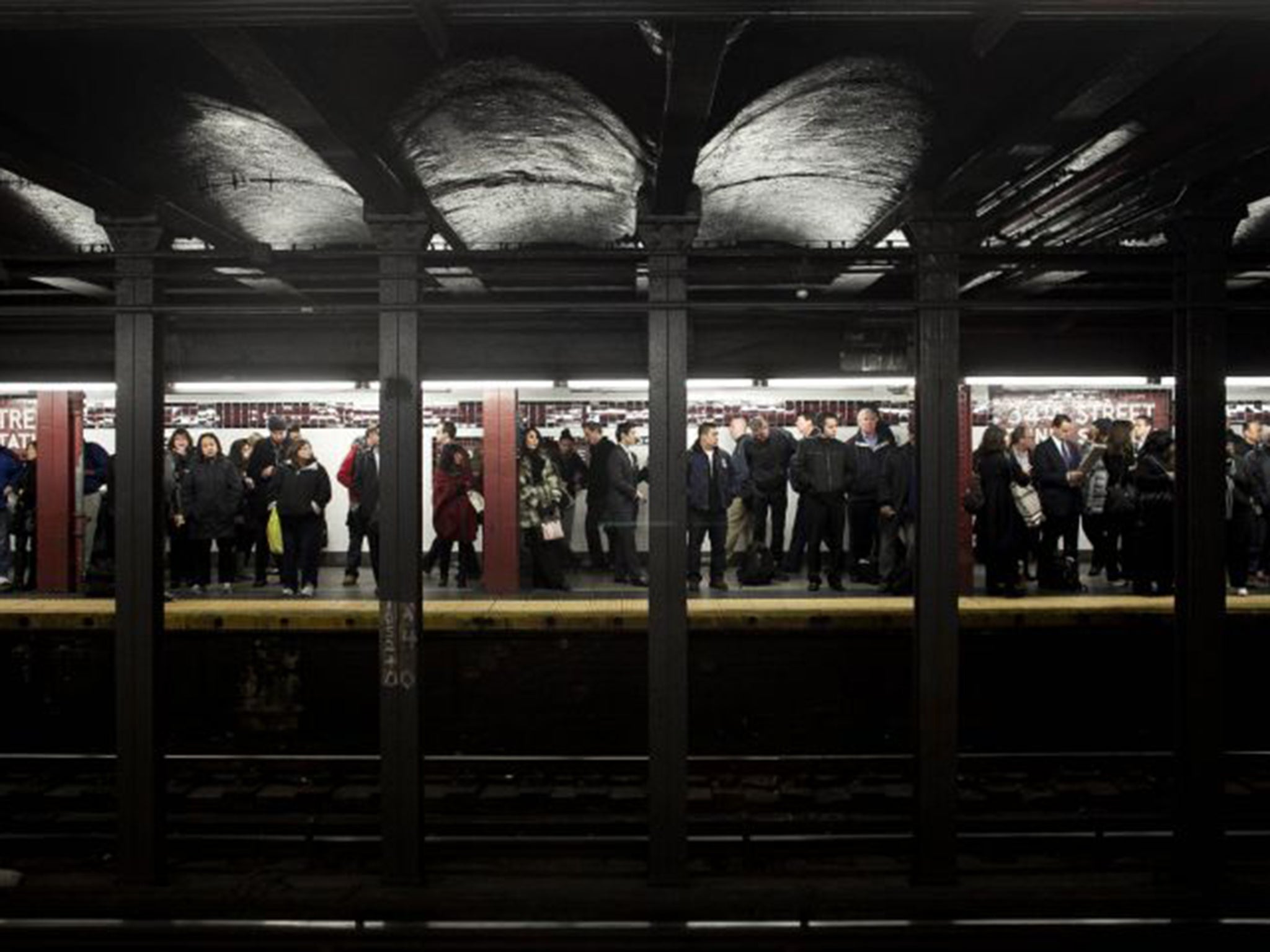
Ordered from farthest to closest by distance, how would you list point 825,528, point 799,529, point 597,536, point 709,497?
point 597,536 < point 799,529 < point 709,497 < point 825,528

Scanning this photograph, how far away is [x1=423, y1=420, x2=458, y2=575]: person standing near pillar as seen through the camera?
11.3 m

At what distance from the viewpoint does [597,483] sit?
1152 cm

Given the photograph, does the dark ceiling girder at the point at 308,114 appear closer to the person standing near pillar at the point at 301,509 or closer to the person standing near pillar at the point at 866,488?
the person standing near pillar at the point at 301,509

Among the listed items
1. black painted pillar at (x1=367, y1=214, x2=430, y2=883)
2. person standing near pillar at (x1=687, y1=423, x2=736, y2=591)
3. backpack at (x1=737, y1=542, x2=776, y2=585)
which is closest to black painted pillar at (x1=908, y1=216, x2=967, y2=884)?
black painted pillar at (x1=367, y1=214, x2=430, y2=883)

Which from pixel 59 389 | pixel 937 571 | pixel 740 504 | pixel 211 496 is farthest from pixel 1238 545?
pixel 59 389

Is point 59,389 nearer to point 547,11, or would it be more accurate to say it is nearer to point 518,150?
point 518,150

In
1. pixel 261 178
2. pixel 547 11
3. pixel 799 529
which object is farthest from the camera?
pixel 799 529

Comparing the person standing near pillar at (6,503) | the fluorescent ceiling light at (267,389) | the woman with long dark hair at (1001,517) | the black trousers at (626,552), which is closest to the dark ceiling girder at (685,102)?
the woman with long dark hair at (1001,517)

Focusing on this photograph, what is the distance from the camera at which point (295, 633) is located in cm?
832

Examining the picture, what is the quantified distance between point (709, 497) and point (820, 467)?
1322 mm

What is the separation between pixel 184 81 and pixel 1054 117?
12.5ft

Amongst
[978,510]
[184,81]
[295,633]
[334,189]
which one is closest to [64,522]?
[295,633]

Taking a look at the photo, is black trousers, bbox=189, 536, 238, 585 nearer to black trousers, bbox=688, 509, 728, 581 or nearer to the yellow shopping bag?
the yellow shopping bag

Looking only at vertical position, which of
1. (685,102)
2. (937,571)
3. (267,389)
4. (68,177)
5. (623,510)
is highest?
(685,102)
